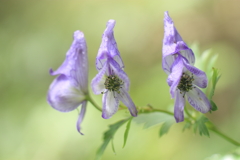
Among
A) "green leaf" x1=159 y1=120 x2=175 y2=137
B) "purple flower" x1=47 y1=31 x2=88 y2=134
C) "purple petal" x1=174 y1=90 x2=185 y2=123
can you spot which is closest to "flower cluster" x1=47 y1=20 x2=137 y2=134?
"purple flower" x1=47 y1=31 x2=88 y2=134

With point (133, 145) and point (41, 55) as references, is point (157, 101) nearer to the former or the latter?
point (133, 145)

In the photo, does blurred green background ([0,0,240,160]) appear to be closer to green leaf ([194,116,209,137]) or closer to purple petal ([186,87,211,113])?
green leaf ([194,116,209,137])

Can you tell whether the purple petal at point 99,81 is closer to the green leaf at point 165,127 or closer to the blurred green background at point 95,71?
the green leaf at point 165,127

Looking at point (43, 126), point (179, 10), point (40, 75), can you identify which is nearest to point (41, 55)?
point (40, 75)

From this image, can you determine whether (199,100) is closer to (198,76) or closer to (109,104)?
A: (198,76)

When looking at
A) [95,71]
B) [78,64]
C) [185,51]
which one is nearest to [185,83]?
[185,51]

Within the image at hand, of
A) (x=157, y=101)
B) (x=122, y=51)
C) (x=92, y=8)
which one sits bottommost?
(x=157, y=101)
